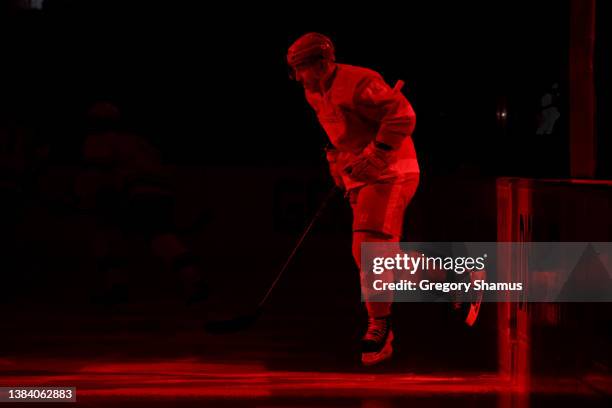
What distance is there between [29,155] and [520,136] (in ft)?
30.2

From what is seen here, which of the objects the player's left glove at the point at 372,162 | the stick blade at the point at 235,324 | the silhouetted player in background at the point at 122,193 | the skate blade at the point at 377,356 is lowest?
the skate blade at the point at 377,356

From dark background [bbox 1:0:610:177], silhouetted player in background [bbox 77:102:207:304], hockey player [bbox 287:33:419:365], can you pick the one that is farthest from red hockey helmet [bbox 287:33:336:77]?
dark background [bbox 1:0:610:177]

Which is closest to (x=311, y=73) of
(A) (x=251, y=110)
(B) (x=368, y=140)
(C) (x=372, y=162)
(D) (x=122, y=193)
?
(B) (x=368, y=140)

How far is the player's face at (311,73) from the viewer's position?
266 inches

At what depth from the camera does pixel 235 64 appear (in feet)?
56.5

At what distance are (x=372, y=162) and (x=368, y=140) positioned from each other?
0.93 feet

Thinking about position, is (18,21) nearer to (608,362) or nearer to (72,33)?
(72,33)

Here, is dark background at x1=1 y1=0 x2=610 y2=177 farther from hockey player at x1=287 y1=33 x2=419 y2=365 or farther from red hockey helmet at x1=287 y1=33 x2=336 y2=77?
red hockey helmet at x1=287 y1=33 x2=336 y2=77

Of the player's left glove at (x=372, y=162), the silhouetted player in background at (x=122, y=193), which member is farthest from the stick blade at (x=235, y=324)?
the silhouetted player in background at (x=122, y=193)

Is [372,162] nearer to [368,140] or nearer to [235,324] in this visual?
[368,140]

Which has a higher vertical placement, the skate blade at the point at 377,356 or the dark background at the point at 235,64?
the dark background at the point at 235,64

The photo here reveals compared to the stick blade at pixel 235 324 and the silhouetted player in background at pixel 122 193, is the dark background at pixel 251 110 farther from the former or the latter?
the stick blade at pixel 235 324

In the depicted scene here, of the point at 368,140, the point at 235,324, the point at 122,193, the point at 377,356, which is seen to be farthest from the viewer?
the point at 122,193

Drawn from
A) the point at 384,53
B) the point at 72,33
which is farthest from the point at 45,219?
the point at 384,53
